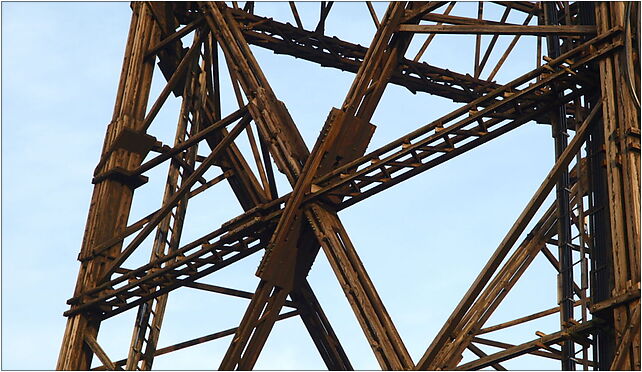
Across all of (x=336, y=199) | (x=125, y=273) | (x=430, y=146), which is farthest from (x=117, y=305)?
(x=430, y=146)

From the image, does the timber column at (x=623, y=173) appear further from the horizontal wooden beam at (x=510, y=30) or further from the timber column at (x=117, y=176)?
the timber column at (x=117, y=176)

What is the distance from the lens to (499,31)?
1577 centimetres

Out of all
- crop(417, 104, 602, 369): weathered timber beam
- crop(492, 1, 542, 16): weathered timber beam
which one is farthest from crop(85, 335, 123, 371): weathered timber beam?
crop(492, 1, 542, 16): weathered timber beam

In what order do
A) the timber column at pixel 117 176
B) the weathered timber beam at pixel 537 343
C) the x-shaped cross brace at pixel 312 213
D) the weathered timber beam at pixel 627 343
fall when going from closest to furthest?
the weathered timber beam at pixel 627 343, the weathered timber beam at pixel 537 343, the x-shaped cross brace at pixel 312 213, the timber column at pixel 117 176

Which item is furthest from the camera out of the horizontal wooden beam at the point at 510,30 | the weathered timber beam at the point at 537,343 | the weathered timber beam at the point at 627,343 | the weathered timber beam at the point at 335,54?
the weathered timber beam at the point at 335,54

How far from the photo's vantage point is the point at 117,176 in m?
19.6

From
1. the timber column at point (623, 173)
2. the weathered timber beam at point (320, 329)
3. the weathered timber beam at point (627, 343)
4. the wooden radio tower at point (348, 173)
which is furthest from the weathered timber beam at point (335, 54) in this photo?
the weathered timber beam at point (627, 343)

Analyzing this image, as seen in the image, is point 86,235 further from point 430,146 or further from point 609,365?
point 609,365

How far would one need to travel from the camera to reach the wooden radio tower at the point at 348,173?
14594 mm

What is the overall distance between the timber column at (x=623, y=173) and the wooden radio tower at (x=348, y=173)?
2 cm

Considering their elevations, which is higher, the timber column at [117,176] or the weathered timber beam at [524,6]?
the weathered timber beam at [524,6]

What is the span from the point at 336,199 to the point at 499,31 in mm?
2812

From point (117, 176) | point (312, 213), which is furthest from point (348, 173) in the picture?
point (117, 176)

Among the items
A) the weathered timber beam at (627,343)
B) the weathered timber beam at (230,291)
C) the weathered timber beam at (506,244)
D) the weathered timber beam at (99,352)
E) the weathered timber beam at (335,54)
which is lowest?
the weathered timber beam at (627,343)
